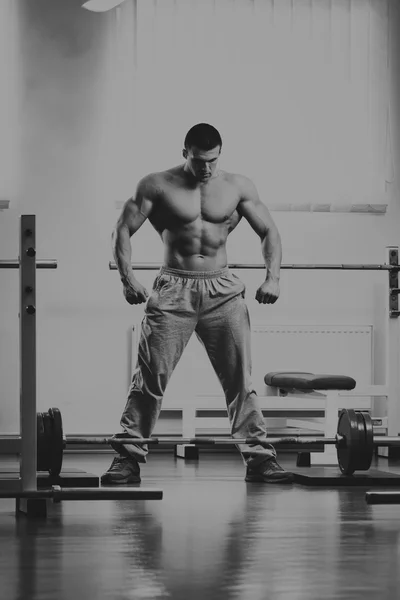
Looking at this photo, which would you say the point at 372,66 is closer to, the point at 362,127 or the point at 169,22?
the point at 362,127

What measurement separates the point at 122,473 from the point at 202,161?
1.25m

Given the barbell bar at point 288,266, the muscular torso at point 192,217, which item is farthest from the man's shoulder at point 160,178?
the barbell bar at point 288,266

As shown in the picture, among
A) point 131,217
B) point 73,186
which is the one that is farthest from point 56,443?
point 73,186

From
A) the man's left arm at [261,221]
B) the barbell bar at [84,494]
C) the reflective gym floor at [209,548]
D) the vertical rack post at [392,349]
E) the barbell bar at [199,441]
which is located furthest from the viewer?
the vertical rack post at [392,349]

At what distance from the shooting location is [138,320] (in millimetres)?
→ 6199

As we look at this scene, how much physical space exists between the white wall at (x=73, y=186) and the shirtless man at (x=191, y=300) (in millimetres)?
1962

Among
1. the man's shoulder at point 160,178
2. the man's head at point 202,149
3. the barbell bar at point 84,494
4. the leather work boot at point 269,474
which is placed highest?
the man's head at point 202,149

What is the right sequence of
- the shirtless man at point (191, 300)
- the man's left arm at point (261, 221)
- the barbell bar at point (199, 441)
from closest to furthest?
the barbell bar at point (199, 441), the shirtless man at point (191, 300), the man's left arm at point (261, 221)

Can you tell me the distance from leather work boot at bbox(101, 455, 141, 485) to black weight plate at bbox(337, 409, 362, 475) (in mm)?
824

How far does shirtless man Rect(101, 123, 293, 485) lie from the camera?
4145 millimetres

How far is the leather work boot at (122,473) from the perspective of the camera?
13.3 ft

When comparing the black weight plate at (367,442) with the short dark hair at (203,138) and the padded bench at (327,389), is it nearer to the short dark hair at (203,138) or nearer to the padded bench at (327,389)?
the padded bench at (327,389)

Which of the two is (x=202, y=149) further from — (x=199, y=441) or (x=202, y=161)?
(x=199, y=441)

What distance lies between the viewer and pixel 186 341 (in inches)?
166
